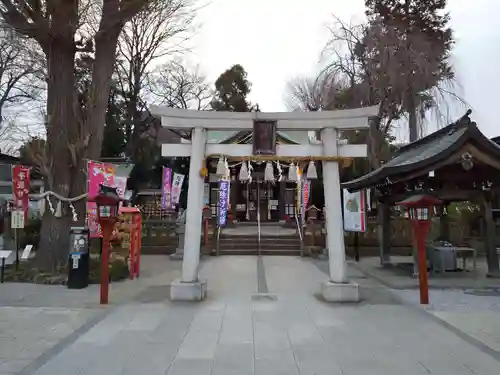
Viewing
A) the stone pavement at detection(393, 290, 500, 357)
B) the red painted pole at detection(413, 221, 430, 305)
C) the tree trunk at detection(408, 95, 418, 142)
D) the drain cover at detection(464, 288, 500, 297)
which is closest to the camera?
the stone pavement at detection(393, 290, 500, 357)

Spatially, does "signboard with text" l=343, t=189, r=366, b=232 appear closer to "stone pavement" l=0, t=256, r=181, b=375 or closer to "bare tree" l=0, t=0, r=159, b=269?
"stone pavement" l=0, t=256, r=181, b=375

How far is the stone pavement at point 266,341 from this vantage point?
5.41m

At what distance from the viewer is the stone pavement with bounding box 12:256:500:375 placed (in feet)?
17.7

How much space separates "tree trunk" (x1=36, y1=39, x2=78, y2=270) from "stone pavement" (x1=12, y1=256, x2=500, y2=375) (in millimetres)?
3979

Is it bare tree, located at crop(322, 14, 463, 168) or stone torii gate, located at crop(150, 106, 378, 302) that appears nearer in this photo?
stone torii gate, located at crop(150, 106, 378, 302)

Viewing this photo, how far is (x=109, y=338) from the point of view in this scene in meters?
6.69

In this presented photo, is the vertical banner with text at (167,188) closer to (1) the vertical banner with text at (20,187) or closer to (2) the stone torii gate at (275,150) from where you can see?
(1) the vertical banner with text at (20,187)

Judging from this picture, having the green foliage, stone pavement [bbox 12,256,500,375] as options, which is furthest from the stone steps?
the green foliage

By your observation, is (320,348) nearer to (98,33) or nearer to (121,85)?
(98,33)

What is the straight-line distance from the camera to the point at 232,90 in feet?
123

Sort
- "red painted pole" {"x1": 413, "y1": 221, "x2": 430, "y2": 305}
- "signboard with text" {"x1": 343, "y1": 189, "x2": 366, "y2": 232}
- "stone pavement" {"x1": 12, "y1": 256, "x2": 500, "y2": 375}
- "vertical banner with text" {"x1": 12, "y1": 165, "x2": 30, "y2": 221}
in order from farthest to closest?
"signboard with text" {"x1": 343, "y1": 189, "x2": 366, "y2": 232} < "vertical banner with text" {"x1": 12, "y1": 165, "x2": 30, "y2": 221} < "red painted pole" {"x1": 413, "y1": 221, "x2": 430, "y2": 305} < "stone pavement" {"x1": 12, "y1": 256, "x2": 500, "y2": 375}

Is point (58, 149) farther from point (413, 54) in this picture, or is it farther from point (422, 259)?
point (413, 54)

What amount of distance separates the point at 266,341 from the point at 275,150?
4418 mm

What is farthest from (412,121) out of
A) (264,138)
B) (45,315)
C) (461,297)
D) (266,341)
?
(45,315)
